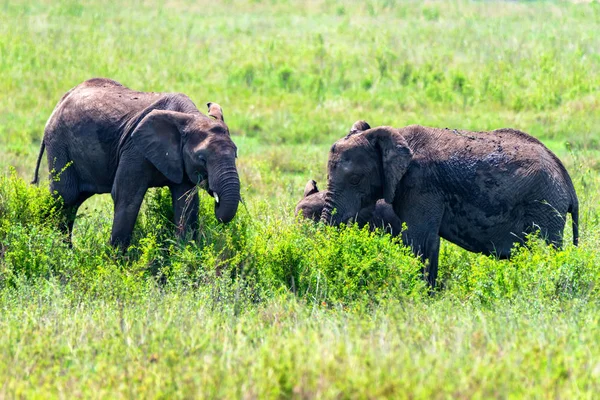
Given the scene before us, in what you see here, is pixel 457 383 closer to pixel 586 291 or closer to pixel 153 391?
pixel 153 391

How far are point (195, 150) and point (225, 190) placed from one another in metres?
0.61

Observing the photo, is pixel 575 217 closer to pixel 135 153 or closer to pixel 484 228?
pixel 484 228

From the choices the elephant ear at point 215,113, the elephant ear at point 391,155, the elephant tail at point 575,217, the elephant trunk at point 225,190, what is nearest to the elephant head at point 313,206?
the elephant ear at point 391,155

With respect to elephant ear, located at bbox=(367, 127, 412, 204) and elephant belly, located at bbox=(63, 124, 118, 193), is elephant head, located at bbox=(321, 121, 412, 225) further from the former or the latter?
elephant belly, located at bbox=(63, 124, 118, 193)

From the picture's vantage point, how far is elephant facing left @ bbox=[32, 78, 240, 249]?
1001 centimetres

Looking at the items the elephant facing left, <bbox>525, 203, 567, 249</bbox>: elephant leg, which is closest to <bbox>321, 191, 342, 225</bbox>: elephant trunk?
the elephant facing left

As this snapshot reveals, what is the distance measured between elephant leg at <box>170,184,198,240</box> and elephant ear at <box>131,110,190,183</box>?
0.27 m

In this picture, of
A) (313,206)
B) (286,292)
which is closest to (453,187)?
(313,206)

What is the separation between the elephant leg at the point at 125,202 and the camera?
34.5 ft

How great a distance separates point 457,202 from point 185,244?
264cm

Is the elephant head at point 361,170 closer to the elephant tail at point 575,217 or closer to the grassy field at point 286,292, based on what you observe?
the grassy field at point 286,292

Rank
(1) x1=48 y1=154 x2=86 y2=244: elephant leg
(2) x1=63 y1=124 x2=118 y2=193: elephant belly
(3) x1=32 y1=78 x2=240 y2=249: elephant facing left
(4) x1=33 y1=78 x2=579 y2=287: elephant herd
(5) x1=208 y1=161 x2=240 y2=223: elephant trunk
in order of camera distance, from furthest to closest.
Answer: (1) x1=48 y1=154 x2=86 y2=244: elephant leg, (2) x1=63 y1=124 x2=118 y2=193: elephant belly, (4) x1=33 y1=78 x2=579 y2=287: elephant herd, (3) x1=32 y1=78 x2=240 y2=249: elephant facing left, (5) x1=208 y1=161 x2=240 y2=223: elephant trunk

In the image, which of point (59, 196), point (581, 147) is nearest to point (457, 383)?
point (59, 196)

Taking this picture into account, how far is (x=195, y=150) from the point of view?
1011 cm
